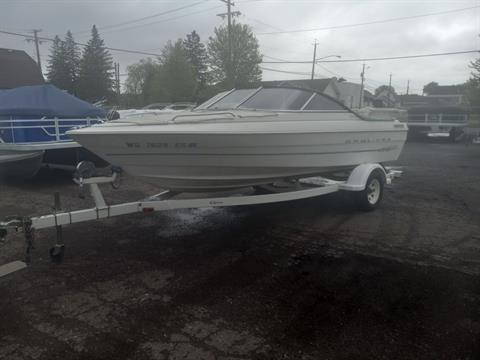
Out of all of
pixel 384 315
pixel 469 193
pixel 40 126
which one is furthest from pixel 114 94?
pixel 384 315

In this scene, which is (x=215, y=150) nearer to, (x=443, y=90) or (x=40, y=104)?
(x=40, y=104)

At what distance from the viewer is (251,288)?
3.67 m

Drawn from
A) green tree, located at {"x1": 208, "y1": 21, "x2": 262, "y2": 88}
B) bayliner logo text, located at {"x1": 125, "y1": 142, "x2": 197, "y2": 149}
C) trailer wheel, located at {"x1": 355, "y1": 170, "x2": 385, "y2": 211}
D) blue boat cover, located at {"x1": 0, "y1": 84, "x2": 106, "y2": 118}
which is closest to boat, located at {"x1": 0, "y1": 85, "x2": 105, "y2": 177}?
blue boat cover, located at {"x1": 0, "y1": 84, "x2": 106, "y2": 118}

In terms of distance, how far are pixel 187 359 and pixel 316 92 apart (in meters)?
4.35

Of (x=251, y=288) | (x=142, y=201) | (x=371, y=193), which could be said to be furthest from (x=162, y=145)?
(x=371, y=193)

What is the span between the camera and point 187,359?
8.59 feet

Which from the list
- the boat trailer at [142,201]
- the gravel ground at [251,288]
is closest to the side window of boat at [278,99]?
the boat trailer at [142,201]

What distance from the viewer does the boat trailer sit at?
3664 mm

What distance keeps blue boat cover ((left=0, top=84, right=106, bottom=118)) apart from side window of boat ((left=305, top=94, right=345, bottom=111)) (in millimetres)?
5720

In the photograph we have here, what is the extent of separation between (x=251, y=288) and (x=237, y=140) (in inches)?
62.8

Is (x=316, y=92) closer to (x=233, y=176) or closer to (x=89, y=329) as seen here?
(x=233, y=176)

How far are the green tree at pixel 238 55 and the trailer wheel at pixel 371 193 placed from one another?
26.6 m

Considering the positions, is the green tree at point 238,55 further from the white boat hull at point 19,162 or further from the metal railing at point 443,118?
the white boat hull at point 19,162

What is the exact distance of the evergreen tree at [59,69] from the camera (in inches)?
1799
